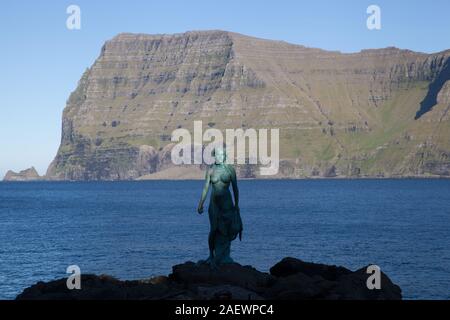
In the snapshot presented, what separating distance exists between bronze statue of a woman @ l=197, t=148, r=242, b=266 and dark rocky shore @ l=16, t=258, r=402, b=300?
0.86m

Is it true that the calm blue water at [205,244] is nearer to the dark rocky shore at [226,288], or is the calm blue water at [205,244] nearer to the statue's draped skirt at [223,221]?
the dark rocky shore at [226,288]

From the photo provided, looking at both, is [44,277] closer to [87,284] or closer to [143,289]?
[87,284]

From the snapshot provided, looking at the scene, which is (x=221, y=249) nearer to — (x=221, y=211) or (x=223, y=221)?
(x=223, y=221)

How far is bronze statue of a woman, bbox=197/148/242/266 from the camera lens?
123 feet

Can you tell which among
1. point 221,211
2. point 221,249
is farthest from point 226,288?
point 221,211

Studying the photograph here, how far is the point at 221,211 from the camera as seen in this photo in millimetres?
37906

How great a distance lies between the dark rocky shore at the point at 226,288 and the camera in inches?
1287

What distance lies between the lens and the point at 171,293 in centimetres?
3275

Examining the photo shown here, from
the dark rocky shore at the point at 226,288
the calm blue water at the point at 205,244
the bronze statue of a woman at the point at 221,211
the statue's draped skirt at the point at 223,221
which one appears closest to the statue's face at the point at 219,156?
the bronze statue of a woman at the point at 221,211

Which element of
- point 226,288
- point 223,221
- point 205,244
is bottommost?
point 205,244

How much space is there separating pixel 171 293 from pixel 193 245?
5637 centimetres

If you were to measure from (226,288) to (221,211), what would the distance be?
225 inches
